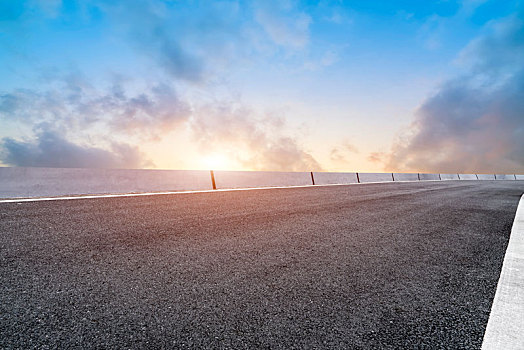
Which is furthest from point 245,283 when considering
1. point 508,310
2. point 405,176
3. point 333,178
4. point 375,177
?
point 405,176

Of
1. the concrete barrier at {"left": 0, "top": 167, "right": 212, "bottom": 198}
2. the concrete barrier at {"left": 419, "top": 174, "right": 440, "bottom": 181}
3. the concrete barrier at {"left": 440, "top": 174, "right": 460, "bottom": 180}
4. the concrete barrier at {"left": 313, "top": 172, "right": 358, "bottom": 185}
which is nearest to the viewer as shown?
the concrete barrier at {"left": 0, "top": 167, "right": 212, "bottom": 198}

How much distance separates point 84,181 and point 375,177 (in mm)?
21597

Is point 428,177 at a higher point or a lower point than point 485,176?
higher

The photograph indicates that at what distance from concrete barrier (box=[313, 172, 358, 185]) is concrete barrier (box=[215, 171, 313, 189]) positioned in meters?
1.24

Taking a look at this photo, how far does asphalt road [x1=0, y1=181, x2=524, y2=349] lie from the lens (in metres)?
1.69

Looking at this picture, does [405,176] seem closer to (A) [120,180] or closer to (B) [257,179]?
(B) [257,179]

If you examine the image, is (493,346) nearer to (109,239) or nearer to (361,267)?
(361,267)

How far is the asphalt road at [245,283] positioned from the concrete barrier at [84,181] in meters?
4.67

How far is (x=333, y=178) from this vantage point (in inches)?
784

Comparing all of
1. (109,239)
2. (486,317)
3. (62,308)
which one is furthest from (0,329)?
→ (486,317)

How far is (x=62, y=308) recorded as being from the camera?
2012 mm

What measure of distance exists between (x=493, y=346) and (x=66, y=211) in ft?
22.1

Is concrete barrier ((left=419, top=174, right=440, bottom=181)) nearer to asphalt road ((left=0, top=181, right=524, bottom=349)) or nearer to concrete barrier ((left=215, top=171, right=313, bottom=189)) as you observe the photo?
concrete barrier ((left=215, top=171, right=313, bottom=189))

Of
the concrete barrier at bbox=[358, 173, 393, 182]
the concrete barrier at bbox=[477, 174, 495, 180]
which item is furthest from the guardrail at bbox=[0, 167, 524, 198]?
the concrete barrier at bbox=[477, 174, 495, 180]
